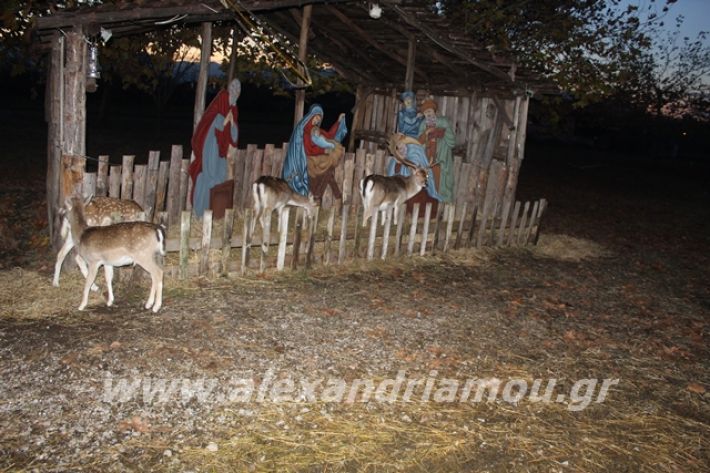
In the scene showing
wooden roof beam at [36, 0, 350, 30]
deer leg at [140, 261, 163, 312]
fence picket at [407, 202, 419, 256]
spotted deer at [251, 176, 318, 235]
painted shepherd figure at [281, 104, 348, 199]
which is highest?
wooden roof beam at [36, 0, 350, 30]

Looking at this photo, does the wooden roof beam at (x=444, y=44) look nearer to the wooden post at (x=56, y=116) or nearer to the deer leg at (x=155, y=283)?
the wooden post at (x=56, y=116)

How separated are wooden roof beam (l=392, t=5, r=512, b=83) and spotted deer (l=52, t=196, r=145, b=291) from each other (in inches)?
212

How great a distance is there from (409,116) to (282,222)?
4357 mm

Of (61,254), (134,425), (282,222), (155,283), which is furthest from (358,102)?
(134,425)

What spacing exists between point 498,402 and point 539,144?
1580 inches

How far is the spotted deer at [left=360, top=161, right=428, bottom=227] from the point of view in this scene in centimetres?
977

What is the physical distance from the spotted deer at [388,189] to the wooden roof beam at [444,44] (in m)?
2.17

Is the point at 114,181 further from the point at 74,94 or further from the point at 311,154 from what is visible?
the point at 311,154

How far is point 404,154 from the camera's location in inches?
428

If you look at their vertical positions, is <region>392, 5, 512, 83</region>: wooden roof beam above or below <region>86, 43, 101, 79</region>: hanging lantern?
above

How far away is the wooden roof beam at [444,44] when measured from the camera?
10.0 meters

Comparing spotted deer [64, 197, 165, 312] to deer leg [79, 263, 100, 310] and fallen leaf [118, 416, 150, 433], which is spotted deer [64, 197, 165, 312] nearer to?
deer leg [79, 263, 100, 310]

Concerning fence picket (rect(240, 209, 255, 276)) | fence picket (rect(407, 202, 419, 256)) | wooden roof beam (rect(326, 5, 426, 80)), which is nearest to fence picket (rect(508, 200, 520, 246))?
fence picket (rect(407, 202, 419, 256))

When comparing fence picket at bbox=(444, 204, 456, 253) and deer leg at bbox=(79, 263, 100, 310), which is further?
fence picket at bbox=(444, 204, 456, 253)
